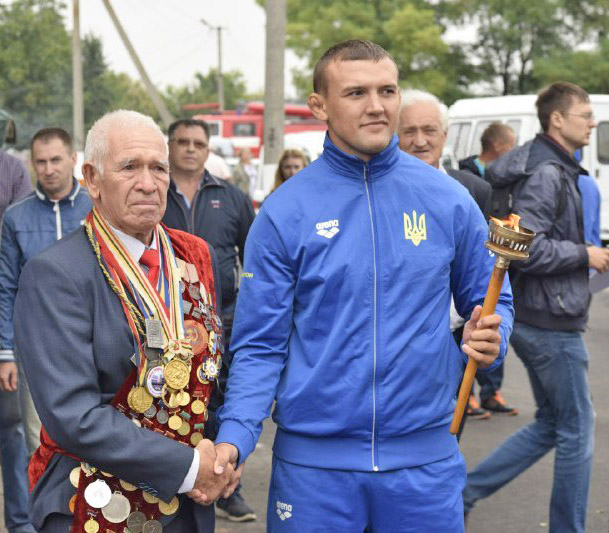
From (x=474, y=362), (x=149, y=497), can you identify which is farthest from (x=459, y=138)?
(x=149, y=497)

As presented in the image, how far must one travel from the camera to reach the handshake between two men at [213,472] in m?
2.96

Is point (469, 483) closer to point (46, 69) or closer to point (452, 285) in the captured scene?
point (452, 285)

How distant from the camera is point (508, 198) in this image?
5.38m

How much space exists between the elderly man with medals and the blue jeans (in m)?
2.45

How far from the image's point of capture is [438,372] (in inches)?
126

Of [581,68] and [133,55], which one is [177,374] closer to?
[133,55]

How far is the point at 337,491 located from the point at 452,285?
732 mm

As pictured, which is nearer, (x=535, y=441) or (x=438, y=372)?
(x=438, y=372)

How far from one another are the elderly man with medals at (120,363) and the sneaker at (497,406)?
557 centimetres

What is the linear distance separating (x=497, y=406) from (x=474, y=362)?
18.2ft

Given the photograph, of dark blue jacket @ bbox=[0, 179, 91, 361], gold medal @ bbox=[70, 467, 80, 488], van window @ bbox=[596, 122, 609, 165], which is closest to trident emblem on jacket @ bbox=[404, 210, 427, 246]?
gold medal @ bbox=[70, 467, 80, 488]

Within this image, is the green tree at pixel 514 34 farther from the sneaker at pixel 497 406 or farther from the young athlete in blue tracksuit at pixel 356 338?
the young athlete in blue tracksuit at pixel 356 338

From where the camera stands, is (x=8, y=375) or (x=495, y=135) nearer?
(x=8, y=375)

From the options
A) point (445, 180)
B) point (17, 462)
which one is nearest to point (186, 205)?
point (17, 462)
